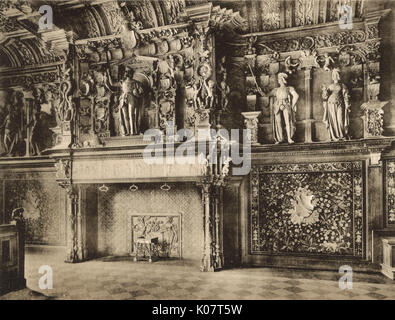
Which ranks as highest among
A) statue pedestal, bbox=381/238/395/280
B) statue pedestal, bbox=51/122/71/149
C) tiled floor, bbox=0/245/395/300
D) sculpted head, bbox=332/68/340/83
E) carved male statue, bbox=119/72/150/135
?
sculpted head, bbox=332/68/340/83

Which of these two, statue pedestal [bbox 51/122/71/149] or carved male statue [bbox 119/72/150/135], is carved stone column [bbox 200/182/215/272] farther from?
statue pedestal [bbox 51/122/71/149]

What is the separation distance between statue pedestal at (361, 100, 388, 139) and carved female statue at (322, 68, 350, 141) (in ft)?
1.00

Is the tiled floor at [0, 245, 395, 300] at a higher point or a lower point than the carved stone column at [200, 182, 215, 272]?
lower

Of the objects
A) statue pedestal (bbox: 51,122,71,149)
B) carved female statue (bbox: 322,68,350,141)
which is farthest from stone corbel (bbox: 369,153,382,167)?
statue pedestal (bbox: 51,122,71,149)

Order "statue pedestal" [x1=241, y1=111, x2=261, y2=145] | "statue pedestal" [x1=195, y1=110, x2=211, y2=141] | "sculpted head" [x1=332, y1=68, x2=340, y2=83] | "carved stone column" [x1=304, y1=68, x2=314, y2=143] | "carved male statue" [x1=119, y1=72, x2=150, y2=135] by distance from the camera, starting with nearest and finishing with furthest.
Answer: "statue pedestal" [x1=195, y1=110, x2=211, y2=141] < "sculpted head" [x1=332, y1=68, x2=340, y2=83] < "carved stone column" [x1=304, y1=68, x2=314, y2=143] < "statue pedestal" [x1=241, y1=111, x2=261, y2=145] < "carved male statue" [x1=119, y1=72, x2=150, y2=135]

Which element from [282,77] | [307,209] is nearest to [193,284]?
[307,209]

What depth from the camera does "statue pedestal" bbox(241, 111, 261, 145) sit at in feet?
20.6

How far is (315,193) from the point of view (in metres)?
6.08

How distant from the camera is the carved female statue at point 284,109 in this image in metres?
6.13

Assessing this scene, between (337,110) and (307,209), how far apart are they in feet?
6.20

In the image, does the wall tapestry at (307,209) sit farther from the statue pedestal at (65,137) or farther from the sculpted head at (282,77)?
the statue pedestal at (65,137)

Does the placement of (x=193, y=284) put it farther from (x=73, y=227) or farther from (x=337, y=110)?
(x=337, y=110)

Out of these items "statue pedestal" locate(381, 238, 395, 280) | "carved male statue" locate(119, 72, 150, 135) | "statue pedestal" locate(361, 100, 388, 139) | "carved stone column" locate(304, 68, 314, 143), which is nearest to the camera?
"statue pedestal" locate(381, 238, 395, 280)

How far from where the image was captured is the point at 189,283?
204 inches
